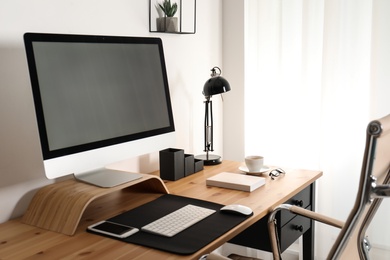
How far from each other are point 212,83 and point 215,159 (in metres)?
0.38

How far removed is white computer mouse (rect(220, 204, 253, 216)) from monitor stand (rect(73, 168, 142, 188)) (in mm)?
333

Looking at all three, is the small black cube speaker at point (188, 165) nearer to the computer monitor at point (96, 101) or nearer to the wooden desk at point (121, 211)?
the wooden desk at point (121, 211)

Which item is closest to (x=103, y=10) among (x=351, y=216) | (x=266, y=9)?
(x=266, y=9)

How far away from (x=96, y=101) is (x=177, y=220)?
1.57 ft

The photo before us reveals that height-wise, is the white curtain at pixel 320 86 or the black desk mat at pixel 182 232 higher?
the white curtain at pixel 320 86

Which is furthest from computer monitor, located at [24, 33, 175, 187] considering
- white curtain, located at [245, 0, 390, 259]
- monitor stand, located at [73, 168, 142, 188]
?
white curtain, located at [245, 0, 390, 259]

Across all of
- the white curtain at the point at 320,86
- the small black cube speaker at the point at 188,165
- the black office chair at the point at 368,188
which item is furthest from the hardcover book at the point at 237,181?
the white curtain at the point at 320,86

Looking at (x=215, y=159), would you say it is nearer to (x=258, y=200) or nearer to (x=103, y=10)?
(x=258, y=200)

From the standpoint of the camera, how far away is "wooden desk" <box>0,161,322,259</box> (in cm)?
130

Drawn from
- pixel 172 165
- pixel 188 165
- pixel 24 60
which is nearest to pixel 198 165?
pixel 188 165

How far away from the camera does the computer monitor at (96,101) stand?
4.67 feet

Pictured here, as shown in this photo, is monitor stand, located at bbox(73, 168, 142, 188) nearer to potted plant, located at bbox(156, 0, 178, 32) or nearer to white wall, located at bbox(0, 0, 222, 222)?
white wall, located at bbox(0, 0, 222, 222)

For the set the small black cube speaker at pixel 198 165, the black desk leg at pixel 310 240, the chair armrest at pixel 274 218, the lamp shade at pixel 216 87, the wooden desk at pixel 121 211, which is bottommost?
the black desk leg at pixel 310 240

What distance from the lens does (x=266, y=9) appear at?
262 cm
